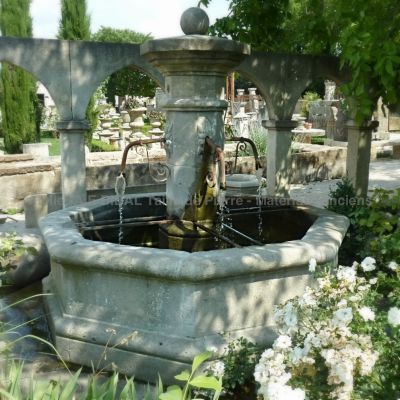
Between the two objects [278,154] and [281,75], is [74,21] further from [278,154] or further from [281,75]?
[278,154]

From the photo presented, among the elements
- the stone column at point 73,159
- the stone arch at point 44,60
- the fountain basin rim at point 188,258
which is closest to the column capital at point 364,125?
the stone column at point 73,159

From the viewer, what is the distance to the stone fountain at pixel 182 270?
3.19m

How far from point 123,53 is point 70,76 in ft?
2.62

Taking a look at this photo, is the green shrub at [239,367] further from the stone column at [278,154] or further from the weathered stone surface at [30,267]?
the stone column at [278,154]

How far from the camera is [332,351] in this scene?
6.28ft

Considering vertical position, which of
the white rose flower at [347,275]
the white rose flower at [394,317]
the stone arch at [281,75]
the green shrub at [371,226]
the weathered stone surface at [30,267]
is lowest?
the weathered stone surface at [30,267]

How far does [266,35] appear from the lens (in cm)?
806

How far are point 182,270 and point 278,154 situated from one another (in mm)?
5259

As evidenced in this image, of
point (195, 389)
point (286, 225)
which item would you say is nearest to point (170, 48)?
point (286, 225)

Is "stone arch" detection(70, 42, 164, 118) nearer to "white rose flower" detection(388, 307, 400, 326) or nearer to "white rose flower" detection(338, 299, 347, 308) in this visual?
"white rose flower" detection(338, 299, 347, 308)

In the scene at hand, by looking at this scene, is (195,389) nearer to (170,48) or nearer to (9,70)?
(170,48)

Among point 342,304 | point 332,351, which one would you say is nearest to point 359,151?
point 342,304

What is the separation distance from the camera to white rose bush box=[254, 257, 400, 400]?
1.88m

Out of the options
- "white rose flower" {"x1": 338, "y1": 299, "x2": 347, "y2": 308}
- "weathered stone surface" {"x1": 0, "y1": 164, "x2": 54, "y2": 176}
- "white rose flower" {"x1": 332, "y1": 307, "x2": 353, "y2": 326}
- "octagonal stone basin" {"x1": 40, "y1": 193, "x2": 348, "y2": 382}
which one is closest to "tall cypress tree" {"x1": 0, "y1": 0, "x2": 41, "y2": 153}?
"weathered stone surface" {"x1": 0, "y1": 164, "x2": 54, "y2": 176}
